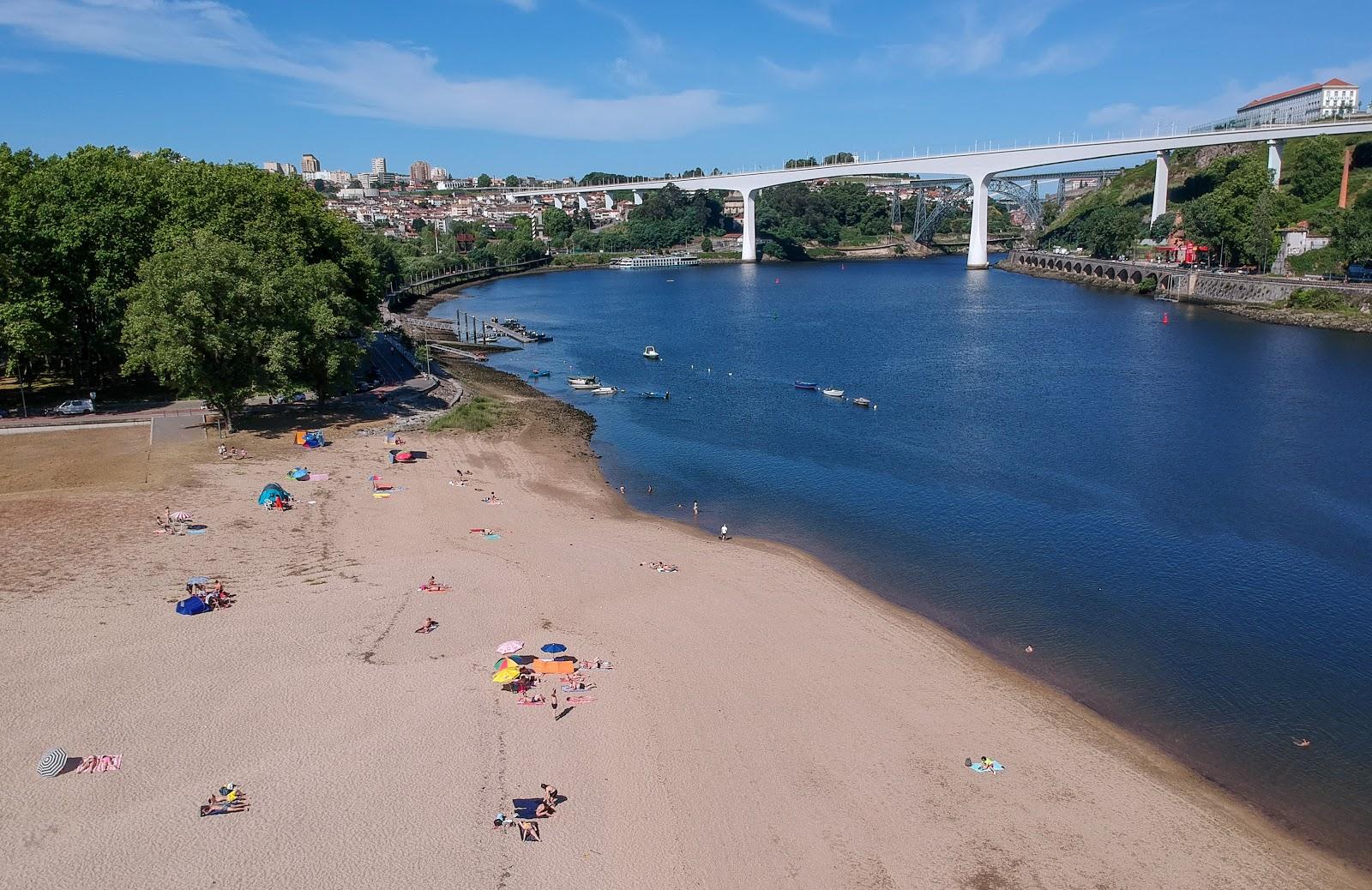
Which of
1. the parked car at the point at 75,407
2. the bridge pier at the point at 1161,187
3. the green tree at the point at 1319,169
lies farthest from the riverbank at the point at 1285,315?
the parked car at the point at 75,407

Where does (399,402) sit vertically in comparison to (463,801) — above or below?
above

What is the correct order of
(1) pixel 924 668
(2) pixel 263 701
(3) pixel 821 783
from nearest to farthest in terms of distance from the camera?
1. (3) pixel 821 783
2. (2) pixel 263 701
3. (1) pixel 924 668

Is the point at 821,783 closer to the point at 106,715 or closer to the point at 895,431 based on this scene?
the point at 106,715

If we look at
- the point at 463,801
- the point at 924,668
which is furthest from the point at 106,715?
the point at 924,668

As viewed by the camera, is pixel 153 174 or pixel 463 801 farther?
pixel 153 174

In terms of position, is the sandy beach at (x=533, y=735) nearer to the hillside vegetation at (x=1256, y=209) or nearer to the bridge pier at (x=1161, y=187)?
the hillside vegetation at (x=1256, y=209)

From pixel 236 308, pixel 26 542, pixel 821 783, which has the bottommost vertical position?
pixel 821 783

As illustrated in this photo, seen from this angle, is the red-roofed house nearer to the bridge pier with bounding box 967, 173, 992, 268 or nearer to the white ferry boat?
the bridge pier with bounding box 967, 173, 992, 268

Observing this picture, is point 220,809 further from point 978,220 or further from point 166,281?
point 978,220
